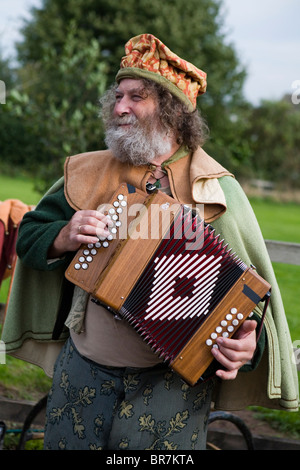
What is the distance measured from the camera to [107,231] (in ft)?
6.45

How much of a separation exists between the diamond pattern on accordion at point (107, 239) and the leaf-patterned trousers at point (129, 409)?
0.44 m

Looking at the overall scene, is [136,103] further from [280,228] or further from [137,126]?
[280,228]

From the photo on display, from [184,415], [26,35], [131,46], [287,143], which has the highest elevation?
[26,35]

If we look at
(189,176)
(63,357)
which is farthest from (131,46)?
(63,357)

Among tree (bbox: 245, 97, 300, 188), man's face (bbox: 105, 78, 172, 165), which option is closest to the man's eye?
man's face (bbox: 105, 78, 172, 165)

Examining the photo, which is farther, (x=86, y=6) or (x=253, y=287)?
(x=86, y=6)

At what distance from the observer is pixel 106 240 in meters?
1.98

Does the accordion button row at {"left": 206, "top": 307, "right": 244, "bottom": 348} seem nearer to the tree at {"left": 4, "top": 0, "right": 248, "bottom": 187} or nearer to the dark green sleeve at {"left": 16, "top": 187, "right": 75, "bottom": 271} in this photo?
the dark green sleeve at {"left": 16, "top": 187, "right": 75, "bottom": 271}

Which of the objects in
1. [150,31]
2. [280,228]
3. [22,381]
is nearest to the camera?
[22,381]

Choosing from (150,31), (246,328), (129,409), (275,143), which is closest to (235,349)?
→ (246,328)

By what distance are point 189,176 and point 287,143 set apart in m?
28.8

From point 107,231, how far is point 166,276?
0.90 feet

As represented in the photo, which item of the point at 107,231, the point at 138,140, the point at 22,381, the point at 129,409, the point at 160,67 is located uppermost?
the point at 160,67
